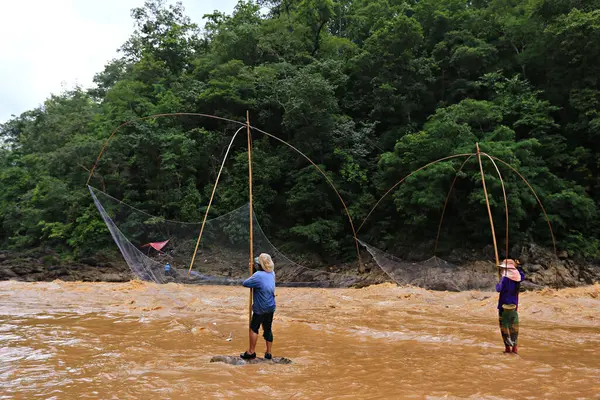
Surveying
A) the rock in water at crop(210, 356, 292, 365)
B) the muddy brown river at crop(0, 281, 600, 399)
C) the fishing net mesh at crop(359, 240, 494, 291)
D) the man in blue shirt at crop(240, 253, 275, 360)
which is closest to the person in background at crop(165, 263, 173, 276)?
the muddy brown river at crop(0, 281, 600, 399)

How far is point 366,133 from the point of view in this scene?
23391 millimetres

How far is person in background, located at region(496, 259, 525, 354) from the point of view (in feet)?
20.1

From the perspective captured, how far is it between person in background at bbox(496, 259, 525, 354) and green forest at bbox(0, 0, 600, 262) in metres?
11.8

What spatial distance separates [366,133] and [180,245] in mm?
14582

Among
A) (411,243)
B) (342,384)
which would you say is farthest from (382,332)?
(411,243)

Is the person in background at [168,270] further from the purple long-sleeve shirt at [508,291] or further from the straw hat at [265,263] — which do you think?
the purple long-sleeve shirt at [508,291]

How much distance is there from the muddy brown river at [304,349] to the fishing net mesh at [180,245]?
42 centimetres

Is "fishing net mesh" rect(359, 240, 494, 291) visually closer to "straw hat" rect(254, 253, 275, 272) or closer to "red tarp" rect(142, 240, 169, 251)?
"red tarp" rect(142, 240, 169, 251)

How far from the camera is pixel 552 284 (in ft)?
52.4

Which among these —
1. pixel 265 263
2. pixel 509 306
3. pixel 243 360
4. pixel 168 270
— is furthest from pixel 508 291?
pixel 168 270

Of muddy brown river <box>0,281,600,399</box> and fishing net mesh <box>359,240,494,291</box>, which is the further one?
fishing net mesh <box>359,240,494,291</box>

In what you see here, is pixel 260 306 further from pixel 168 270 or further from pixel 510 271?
pixel 168 270

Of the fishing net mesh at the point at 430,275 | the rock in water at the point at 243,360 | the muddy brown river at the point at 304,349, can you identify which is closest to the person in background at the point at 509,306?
the muddy brown river at the point at 304,349

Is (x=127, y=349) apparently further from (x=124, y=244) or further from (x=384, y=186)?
(x=384, y=186)
